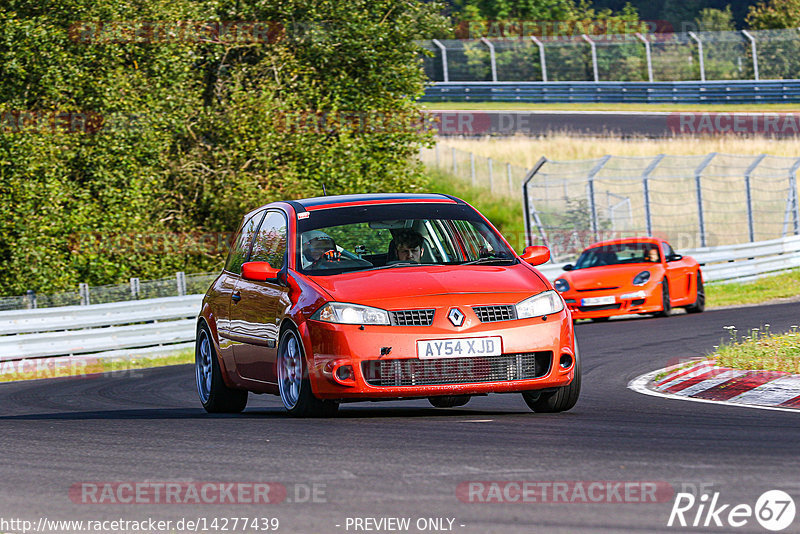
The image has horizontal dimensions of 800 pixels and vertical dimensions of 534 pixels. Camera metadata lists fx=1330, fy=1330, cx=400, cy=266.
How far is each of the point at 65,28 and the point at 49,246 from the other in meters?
4.46

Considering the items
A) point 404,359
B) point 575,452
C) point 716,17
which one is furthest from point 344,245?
point 716,17

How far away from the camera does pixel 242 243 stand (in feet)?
35.6

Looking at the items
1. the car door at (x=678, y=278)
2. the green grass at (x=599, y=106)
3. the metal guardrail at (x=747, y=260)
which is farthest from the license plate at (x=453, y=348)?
the green grass at (x=599, y=106)

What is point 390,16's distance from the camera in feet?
107

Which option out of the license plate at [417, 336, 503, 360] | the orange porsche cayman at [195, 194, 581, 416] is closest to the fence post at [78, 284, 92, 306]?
the orange porsche cayman at [195, 194, 581, 416]

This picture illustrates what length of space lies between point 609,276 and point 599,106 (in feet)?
106

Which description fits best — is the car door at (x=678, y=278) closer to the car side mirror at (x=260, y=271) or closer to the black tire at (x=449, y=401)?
the black tire at (x=449, y=401)

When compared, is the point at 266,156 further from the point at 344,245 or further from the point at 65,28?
the point at 344,245

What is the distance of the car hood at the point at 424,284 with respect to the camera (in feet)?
27.7

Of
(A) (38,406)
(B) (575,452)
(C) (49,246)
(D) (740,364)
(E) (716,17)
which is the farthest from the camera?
(E) (716,17)

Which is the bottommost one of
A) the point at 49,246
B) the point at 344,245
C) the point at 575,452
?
the point at 49,246

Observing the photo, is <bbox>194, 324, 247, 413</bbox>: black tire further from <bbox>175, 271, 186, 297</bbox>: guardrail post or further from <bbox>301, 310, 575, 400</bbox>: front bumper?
<bbox>175, 271, 186, 297</bbox>: guardrail post

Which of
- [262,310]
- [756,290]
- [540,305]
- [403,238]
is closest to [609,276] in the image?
[756,290]
